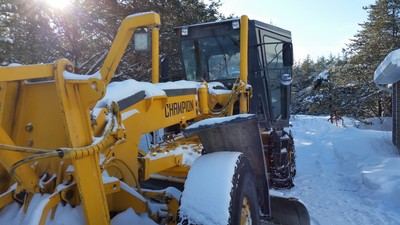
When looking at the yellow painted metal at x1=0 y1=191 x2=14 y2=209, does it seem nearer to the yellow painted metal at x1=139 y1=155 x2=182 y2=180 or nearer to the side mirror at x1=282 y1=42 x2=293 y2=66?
the yellow painted metal at x1=139 y1=155 x2=182 y2=180

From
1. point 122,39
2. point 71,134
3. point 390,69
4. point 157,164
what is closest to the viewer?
point 71,134

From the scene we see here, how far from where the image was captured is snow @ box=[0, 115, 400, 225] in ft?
7.70

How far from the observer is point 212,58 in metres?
6.11

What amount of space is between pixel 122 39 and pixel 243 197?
1366 millimetres

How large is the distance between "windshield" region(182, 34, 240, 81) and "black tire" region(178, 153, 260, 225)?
126 inches

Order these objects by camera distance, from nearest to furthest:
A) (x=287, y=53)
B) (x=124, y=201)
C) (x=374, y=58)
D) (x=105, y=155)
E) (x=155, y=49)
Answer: (x=105, y=155) < (x=124, y=201) < (x=155, y=49) < (x=287, y=53) < (x=374, y=58)

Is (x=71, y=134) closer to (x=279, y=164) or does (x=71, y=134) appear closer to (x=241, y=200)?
(x=241, y=200)

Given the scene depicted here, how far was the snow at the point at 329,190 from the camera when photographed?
2.35 meters

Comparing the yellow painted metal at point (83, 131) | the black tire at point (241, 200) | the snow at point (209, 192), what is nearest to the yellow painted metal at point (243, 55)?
the black tire at point (241, 200)

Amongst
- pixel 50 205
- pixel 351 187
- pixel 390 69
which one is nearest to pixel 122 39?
pixel 50 205

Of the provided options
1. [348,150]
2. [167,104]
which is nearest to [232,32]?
[167,104]

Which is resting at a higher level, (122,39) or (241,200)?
(122,39)

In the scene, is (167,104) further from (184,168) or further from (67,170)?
(67,170)

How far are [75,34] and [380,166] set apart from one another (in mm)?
9627
